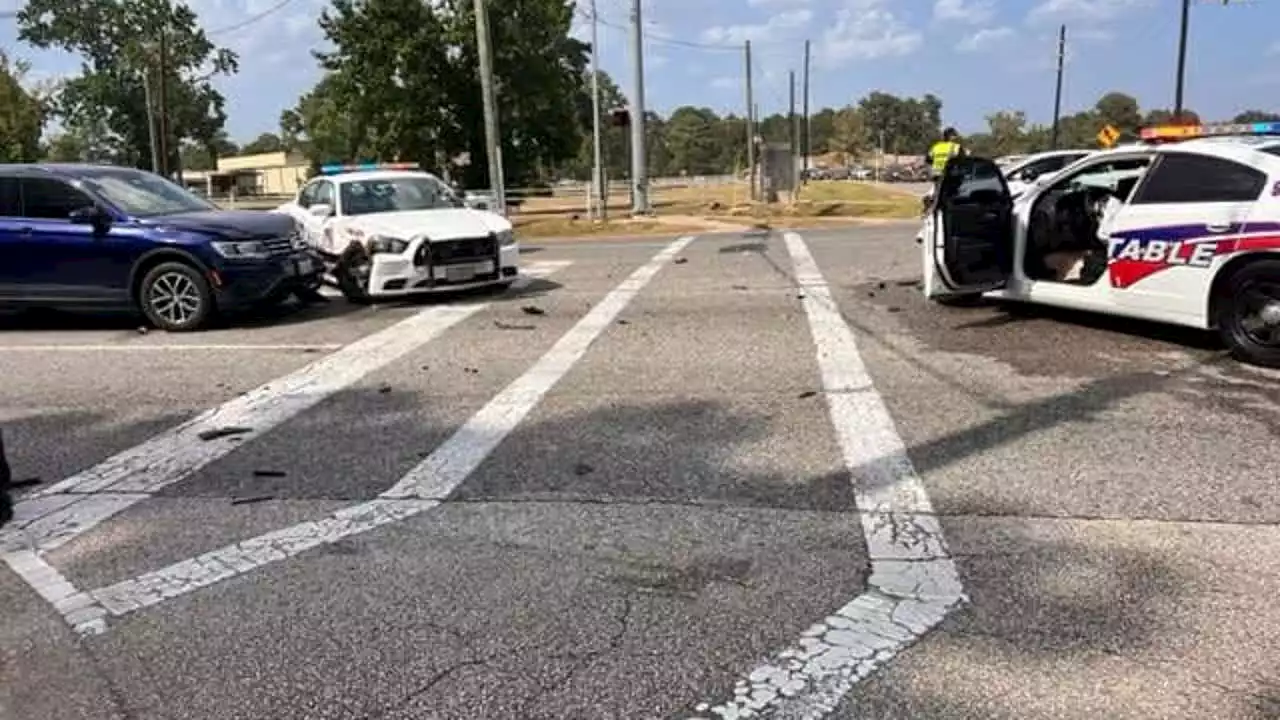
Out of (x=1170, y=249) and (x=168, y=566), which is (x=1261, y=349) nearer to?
(x=1170, y=249)

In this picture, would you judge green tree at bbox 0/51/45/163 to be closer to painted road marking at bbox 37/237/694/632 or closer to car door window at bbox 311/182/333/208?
car door window at bbox 311/182/333/208

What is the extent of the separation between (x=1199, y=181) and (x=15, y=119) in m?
56.2

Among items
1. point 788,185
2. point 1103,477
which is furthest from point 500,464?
point 788,185

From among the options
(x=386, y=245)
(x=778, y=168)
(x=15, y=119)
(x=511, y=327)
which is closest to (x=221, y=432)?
(x=511, y=327)

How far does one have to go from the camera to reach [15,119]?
170 feet

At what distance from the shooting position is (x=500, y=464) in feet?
19.5

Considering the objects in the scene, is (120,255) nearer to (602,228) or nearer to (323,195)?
(323,195)

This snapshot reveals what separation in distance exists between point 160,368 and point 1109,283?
299 inches

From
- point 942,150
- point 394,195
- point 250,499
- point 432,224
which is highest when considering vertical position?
point 942,150

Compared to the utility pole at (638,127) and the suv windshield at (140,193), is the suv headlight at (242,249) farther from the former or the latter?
the utility pole at (638,127)

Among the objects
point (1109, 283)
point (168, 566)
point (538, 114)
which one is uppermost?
point (538, 114)

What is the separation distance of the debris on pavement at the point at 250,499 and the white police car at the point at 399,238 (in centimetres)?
647

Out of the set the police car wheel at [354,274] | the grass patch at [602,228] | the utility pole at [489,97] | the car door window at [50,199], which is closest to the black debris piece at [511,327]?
the police car wheel at [354,274]

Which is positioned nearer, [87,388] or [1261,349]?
[1261,349]
